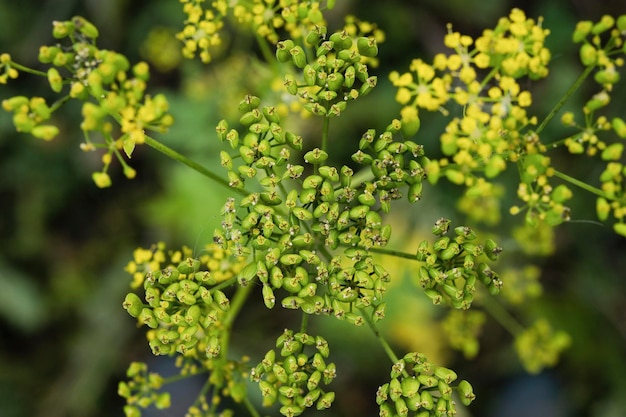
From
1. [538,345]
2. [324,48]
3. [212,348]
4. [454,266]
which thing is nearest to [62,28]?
[324,48]

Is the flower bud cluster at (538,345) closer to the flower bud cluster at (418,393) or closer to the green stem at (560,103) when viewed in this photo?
the flower bud cluster at (418,393)

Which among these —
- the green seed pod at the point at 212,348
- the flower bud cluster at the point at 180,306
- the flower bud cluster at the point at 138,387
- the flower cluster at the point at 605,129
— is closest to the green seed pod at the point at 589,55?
the flower cluster at the point at 605,129

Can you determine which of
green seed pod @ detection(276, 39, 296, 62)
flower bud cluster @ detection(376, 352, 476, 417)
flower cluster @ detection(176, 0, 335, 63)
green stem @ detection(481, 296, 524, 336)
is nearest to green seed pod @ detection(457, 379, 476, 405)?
flower bud cluster @ detection(376, 352, 476, 417)

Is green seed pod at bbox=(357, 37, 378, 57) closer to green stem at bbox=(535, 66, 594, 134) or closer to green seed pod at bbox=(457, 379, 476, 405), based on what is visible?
green stem at bbox=(535, 66, 594, 134)

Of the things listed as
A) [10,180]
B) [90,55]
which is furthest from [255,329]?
[90,55]

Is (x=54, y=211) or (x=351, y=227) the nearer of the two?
(x=351, y=227)

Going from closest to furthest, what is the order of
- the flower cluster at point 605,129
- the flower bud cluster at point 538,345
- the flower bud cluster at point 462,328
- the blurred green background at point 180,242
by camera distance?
the flower cluster at point 605,129 → the flower bud cluster at point 462,328 → the flower bud cluster at point 538,345 → the blurred green background at point 180,242

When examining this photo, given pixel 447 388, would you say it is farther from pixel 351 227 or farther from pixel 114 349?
pixel 114 349

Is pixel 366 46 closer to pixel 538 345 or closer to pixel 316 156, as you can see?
pixel 316 156
